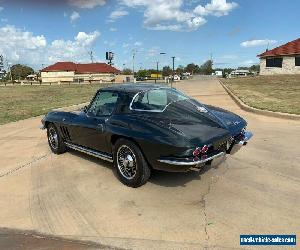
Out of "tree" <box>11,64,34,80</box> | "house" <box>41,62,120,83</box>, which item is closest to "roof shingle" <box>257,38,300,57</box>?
"house" <box>41,62,120,83</box>

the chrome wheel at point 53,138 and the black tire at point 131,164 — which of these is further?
the chrome wheel at point 53,138

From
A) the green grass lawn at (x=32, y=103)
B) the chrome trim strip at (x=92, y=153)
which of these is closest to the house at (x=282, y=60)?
the green grass lawn at (x=32, y=103)

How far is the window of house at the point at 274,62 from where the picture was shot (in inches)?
1611

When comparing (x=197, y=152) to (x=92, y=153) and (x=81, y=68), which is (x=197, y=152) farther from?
(x=81, y=68)

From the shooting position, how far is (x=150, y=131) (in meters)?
4.34

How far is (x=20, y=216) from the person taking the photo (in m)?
4.14

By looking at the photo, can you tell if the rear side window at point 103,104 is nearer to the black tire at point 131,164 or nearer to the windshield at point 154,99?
the windshield at point 154,99

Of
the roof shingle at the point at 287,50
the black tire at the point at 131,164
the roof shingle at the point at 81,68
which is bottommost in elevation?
the black tire at the point at 131,164

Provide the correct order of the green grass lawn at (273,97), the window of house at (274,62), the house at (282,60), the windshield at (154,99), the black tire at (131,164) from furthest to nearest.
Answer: the window of house at (274,62), the house at (282,60), the green grass lawn at (273,97), the windshield at (154,99), the black tire at (131,164)

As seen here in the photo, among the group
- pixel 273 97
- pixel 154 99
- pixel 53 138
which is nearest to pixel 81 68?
pixel 273 97

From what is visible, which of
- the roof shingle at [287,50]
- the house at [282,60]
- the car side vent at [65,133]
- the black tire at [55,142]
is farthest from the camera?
the roof shingle at [287,50]

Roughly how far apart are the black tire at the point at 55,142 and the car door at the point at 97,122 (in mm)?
773

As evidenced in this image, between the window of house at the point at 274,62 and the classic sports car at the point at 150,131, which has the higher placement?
the window of house at the point at 274,62

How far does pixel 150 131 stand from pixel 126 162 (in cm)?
75
